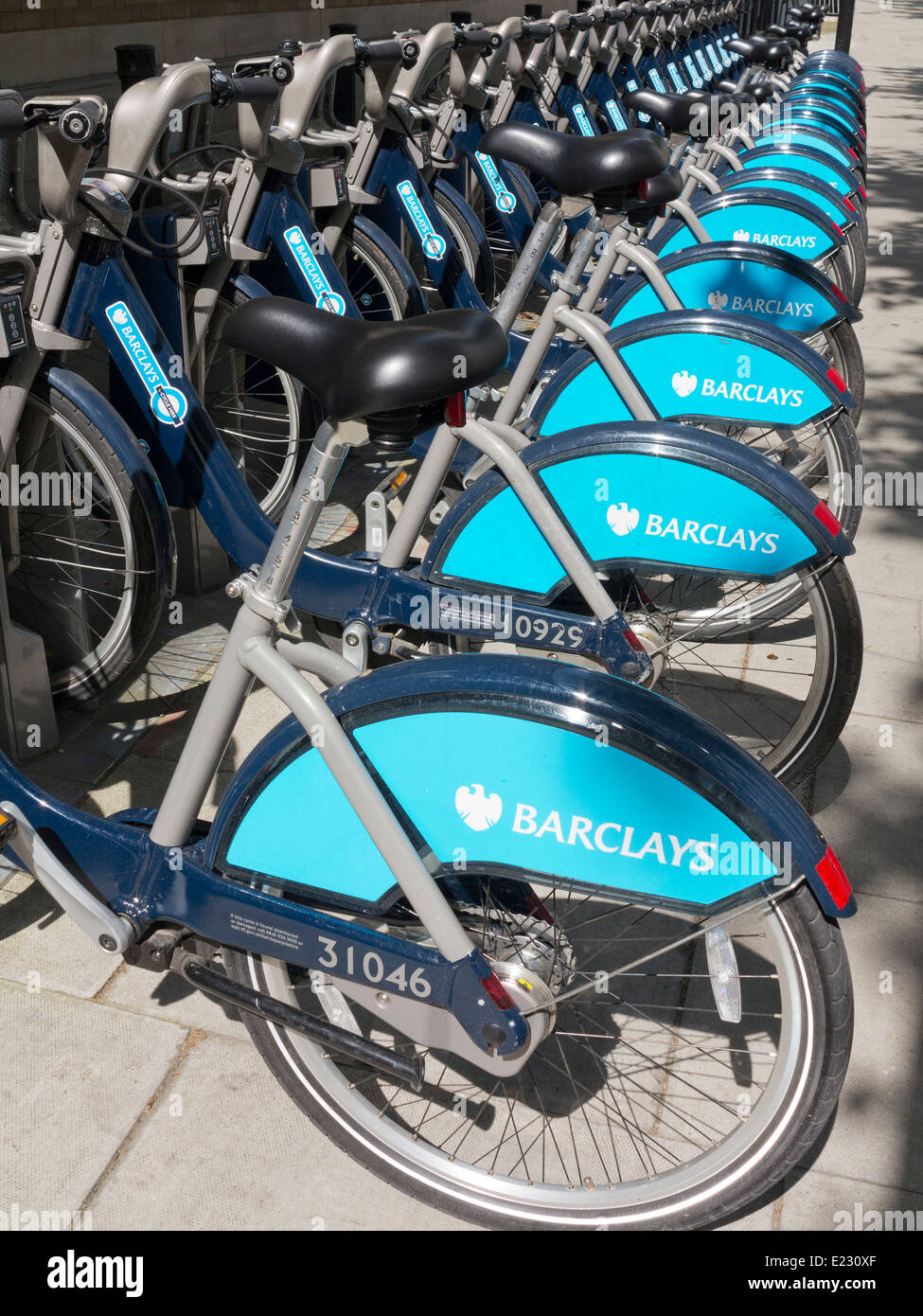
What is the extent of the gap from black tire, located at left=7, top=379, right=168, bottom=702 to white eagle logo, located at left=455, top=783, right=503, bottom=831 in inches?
57.5

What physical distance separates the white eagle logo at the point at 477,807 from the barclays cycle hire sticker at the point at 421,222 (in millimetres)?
3236

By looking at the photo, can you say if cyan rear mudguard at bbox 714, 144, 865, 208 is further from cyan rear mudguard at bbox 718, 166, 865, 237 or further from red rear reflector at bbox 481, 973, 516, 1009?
red rear reflector at bbox 481, 973, 516, 1009

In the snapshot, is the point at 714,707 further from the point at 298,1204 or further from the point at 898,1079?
the point at 298,1204

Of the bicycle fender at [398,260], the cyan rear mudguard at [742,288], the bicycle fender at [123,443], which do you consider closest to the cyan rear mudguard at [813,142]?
the cyan rear mudguard at [742,288]

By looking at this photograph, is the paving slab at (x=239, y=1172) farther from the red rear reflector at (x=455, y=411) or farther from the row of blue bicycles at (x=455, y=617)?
the red rear reflector at (x=455, y=411)

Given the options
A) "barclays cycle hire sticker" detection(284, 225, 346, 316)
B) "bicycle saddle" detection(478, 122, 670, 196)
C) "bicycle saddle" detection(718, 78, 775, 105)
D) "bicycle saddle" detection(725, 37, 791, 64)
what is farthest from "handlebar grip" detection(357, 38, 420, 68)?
"bicycle saddle" detection(725, 37, 791, 64)

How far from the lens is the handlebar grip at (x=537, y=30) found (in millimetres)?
5586

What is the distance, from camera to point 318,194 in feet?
13.4

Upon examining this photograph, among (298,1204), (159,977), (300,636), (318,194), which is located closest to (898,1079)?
(298,1204)

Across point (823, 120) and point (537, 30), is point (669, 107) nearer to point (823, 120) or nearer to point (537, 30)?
point (537, 30)

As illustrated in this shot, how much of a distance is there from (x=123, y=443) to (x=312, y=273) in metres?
1.07

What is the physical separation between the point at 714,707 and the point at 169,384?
64.5 inches


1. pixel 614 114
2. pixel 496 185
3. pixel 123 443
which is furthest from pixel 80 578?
pixel 614 114

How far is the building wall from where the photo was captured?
5.19m
